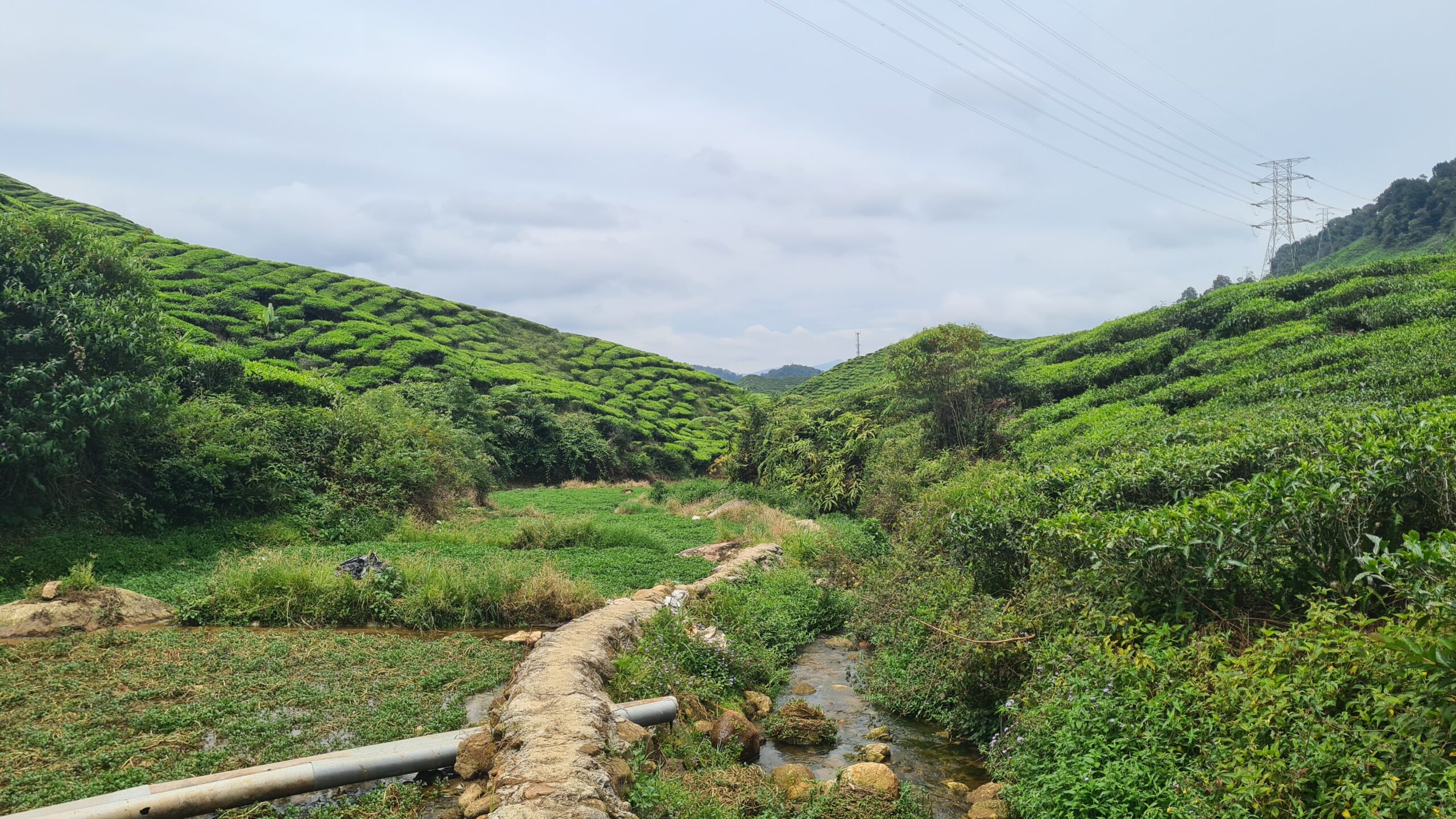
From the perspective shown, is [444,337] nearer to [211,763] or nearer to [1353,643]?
[211,763]

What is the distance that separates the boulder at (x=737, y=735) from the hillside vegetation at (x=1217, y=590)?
5.97ft

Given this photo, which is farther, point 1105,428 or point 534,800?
point 1105,428

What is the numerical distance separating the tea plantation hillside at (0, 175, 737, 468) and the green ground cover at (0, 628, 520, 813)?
2070 centimetres

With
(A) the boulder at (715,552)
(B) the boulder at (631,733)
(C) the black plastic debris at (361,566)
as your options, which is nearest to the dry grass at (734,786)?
(B) the boulder at (631,733)

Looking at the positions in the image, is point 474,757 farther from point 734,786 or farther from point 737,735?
point 737,735

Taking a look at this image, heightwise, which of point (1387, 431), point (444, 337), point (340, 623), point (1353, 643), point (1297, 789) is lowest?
point (340, 623)

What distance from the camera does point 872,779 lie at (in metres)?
5.77

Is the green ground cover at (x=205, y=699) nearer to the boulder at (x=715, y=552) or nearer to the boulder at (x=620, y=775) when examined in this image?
the boulder at (x=620, y=775)

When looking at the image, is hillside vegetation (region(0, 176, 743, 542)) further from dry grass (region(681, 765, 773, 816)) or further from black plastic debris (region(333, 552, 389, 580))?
dry grass (region(681, 765, 773, 816))

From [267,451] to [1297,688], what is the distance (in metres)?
16.9

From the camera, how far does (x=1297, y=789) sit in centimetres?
387

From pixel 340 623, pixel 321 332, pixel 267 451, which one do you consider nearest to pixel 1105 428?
pixel 340 623

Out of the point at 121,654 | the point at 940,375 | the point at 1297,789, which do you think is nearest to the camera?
the point at 1297,789

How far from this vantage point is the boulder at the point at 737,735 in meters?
6.73
